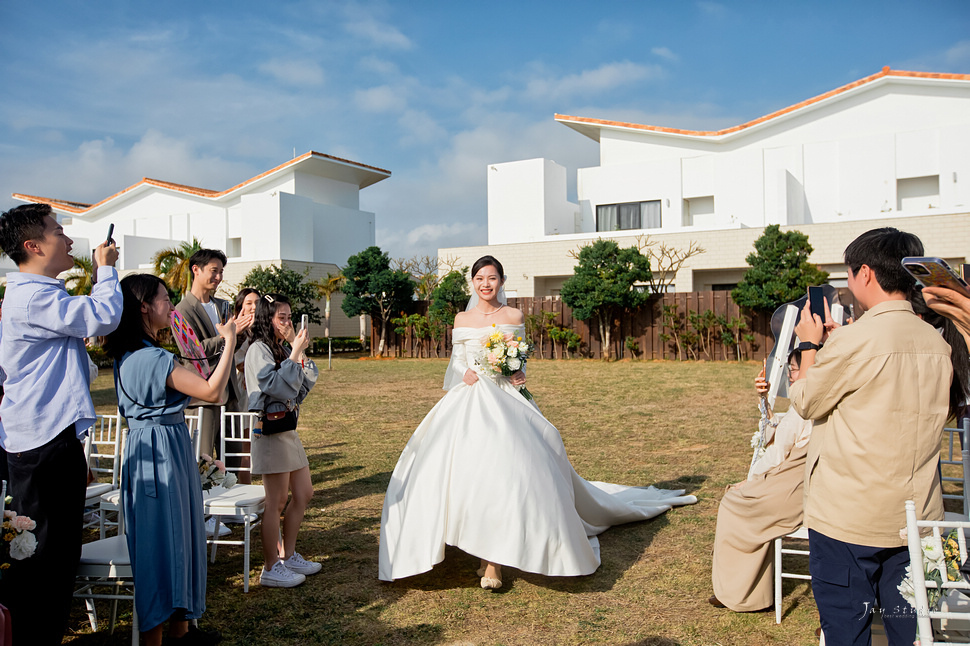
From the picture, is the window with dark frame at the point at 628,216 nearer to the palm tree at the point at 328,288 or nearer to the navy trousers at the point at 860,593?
the palm tree at the point at 328,288

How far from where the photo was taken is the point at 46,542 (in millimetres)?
3076

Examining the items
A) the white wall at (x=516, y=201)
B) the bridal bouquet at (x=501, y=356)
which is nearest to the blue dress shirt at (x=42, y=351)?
the bridal bouquet at (x=501, y=356)

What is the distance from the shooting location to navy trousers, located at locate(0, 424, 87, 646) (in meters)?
3.02

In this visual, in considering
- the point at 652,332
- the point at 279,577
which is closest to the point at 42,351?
the point at 279,577

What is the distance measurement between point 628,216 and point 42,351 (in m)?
26.1

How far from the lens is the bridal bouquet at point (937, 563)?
88.6 inches

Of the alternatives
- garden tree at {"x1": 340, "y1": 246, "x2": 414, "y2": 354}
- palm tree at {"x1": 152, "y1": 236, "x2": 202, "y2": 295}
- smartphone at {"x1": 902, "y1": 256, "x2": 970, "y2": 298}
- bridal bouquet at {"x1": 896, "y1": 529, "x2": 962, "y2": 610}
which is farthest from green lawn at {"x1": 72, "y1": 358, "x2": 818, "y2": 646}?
garden tree at {"x1": 340, "y1": 246, "x2": 414, "y2": 354}

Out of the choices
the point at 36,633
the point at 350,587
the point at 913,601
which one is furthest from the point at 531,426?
the point at 36,633

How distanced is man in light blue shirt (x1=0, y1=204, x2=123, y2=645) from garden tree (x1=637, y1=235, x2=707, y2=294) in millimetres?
21989

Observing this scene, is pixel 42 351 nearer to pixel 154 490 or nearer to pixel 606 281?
pixel 154 490

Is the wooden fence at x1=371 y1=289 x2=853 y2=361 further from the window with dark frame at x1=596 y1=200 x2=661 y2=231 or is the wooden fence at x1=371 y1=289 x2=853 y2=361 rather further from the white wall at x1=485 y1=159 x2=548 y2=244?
the window with dark frame at x1=596 y1=200 x2=661 y2=231

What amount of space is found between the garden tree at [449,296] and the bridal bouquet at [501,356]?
20.2 meters

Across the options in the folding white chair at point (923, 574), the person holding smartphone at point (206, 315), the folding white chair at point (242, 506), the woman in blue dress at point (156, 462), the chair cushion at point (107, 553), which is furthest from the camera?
the person holding smartphone at point (206, 315)

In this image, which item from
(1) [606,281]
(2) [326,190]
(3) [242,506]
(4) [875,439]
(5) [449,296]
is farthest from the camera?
(2) [326,190]
